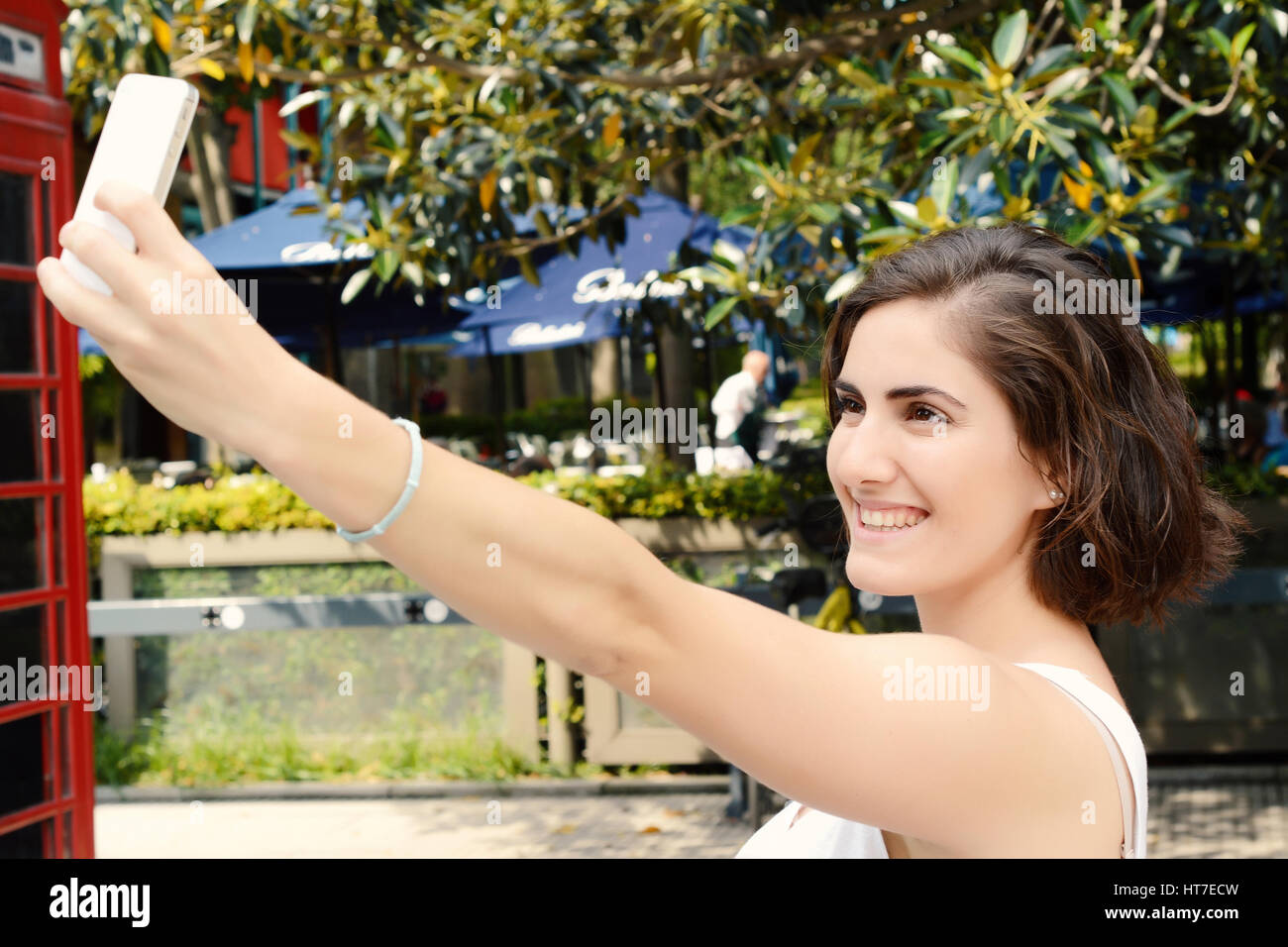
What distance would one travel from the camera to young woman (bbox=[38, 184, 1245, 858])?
→ 825 mm

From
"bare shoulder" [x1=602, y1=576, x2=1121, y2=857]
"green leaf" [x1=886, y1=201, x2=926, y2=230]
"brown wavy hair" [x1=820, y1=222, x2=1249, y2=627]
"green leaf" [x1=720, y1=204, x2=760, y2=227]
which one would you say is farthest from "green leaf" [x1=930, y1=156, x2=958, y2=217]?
"bare shoulder" [x1=602, y1=576, x2=1121, y2=857]

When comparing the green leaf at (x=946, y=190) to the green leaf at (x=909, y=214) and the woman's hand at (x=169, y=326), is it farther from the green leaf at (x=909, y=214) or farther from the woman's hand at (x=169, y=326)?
the woman's hand at (x=169, y=326)

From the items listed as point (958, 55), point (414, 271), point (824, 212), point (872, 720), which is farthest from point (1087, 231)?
point (872, 720)

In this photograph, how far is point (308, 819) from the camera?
20.0ft

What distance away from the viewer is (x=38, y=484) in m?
3.53

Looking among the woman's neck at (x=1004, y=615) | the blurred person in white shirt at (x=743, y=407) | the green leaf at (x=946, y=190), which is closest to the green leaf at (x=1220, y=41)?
the green leaf at (x=946, y=190)

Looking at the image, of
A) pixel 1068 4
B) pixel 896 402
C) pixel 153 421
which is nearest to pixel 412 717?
pixel 1068 4

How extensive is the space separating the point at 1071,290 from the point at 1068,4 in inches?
138

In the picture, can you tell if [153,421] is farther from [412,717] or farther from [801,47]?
[801,47]

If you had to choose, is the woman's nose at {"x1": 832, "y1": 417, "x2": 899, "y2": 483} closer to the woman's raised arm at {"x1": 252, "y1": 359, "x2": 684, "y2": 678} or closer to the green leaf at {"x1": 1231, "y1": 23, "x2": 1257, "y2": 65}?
the woman's raised arm at {"x1": 252, "y1": 359, "x2": 684, "y2": 678}

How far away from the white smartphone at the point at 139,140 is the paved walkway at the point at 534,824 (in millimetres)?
4821

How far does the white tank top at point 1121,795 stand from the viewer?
1231mm

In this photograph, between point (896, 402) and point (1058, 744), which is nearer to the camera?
point (1058, 744)

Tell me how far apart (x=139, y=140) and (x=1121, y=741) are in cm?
102
